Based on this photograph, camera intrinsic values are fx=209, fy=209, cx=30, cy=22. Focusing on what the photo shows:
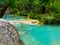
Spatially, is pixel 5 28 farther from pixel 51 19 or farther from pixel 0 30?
pixel 51 19

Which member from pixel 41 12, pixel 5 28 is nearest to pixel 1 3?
pixel 5 28

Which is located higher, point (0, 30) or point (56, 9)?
point (0, 30)

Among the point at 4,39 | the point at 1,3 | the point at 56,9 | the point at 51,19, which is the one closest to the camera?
the point at 4,39

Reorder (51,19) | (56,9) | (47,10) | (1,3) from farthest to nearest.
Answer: (47,10)
(56,9)
(51,19)
(1,3)

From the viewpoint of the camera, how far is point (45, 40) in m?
14.8

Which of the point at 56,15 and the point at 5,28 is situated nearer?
the point at 5,28

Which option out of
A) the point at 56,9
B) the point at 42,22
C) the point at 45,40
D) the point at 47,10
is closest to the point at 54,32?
the point at 45,40

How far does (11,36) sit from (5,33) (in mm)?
82

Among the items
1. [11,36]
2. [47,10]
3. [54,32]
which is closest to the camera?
[11,36]

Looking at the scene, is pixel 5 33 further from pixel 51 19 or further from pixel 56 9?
pixel 56 9

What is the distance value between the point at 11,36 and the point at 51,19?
2216 centimetres

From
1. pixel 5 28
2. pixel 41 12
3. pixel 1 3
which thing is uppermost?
pixel 5 28

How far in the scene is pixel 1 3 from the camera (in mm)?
5887

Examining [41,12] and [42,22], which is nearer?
[42,22]
